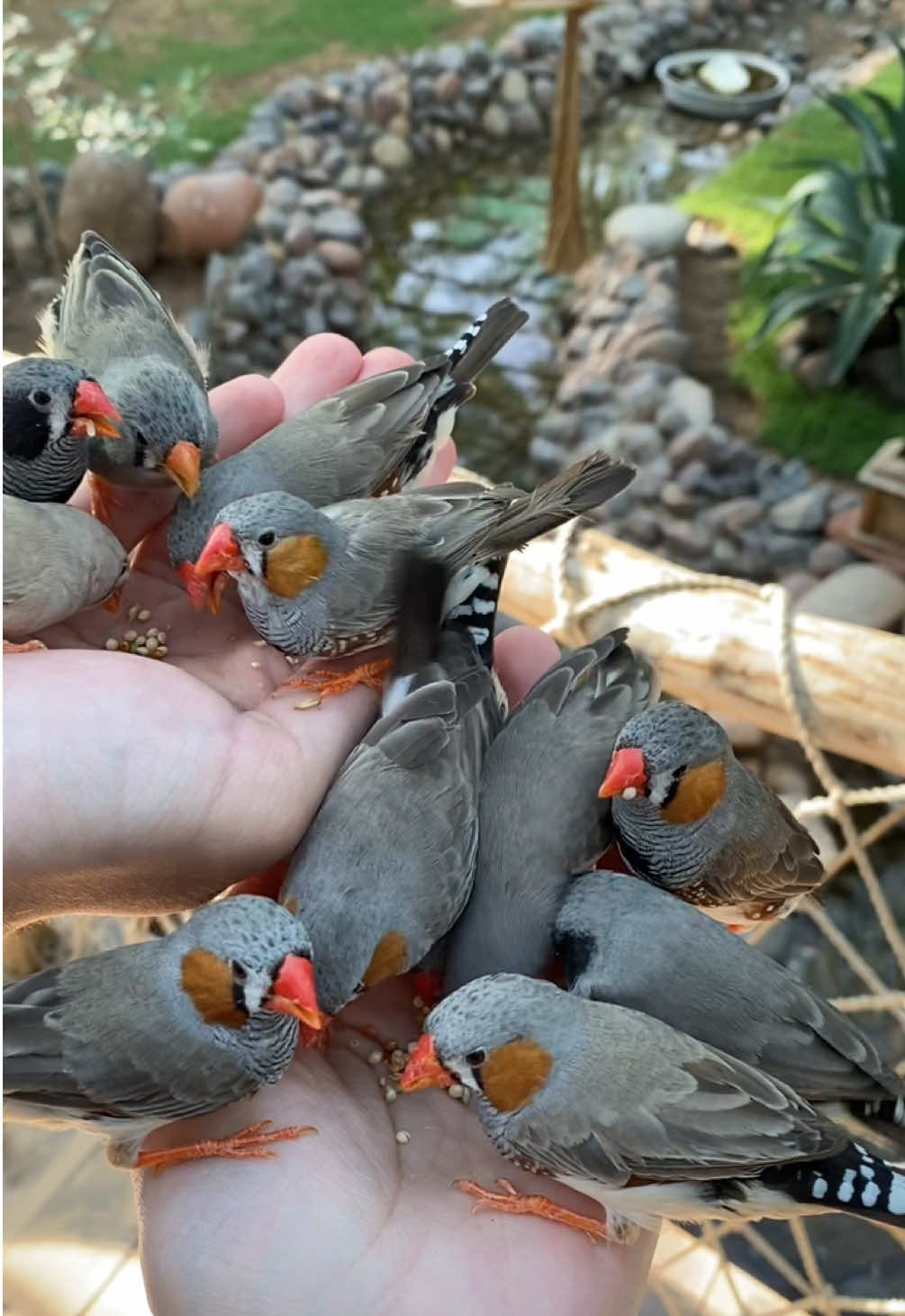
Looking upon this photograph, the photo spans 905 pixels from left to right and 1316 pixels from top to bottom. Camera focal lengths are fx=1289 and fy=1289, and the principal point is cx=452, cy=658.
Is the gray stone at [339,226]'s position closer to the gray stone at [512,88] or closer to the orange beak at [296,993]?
the gray stone at [512,88]

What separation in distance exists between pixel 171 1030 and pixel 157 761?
0.98 feet

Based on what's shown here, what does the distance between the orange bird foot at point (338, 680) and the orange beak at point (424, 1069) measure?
0.51m

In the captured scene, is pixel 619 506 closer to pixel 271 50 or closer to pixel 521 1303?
pixel 271 50

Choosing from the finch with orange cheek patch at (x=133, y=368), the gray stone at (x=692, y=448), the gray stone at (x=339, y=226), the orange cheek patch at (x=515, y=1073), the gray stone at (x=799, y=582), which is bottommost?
the gray stone at (x=799, y=582)

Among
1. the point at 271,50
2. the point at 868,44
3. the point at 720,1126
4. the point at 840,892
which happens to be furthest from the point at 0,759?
the point at 868,44

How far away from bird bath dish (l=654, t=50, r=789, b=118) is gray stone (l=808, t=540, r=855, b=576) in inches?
125

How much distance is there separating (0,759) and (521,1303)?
80 centimetres

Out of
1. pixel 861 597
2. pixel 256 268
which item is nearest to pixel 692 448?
pixel 861 597

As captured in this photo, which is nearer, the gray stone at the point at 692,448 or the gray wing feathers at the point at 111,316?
the gray wing feathers at the point at 111,316

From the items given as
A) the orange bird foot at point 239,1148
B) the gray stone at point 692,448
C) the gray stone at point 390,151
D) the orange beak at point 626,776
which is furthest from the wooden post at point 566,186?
the orange bird foot at point 239,1148

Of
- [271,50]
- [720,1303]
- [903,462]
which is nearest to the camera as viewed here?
[720,1303]

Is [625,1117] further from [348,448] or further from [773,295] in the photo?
[773,295]

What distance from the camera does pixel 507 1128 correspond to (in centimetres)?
146

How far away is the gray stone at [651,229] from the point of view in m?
5.36
